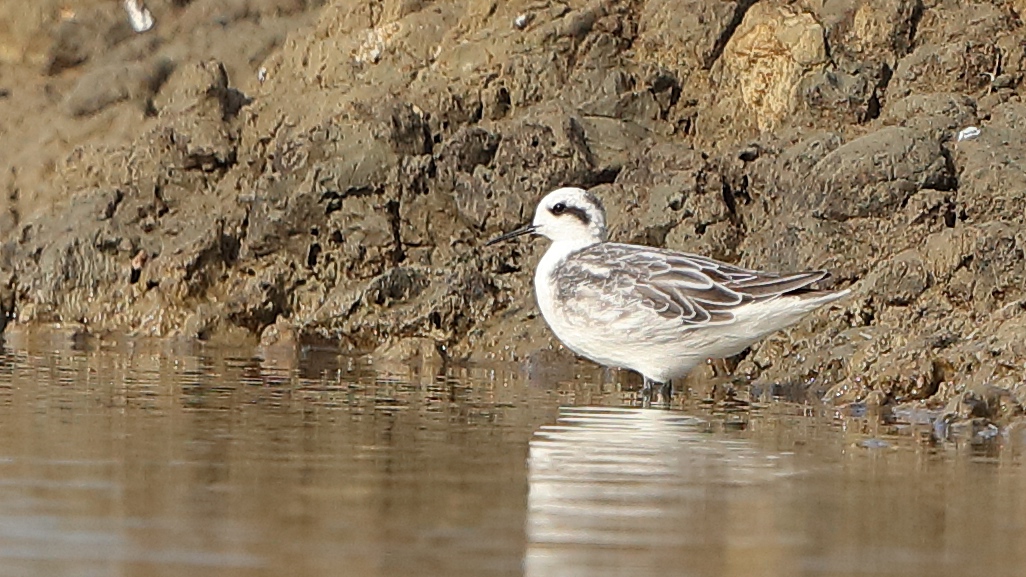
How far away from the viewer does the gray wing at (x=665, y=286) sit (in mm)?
10664

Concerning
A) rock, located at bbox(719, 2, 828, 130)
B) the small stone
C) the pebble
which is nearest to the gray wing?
the small stone

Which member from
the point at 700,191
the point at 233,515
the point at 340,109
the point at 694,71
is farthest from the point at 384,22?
the point at 233,515

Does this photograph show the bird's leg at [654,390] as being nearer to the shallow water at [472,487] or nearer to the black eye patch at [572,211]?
the shallow water at [472,487]

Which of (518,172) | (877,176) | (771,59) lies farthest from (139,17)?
(877,176)

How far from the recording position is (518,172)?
44.7 feet

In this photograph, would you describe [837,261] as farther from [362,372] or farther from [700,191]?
[362,372]

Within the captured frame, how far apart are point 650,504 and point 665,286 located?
467 centimetres

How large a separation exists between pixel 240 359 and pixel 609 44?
3.84 meters

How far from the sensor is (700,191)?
513 inches

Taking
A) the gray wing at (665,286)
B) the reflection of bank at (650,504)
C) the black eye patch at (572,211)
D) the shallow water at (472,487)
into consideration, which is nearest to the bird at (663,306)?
the gray wing at (665,286)

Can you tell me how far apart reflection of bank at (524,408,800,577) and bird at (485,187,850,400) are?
2.01 meters

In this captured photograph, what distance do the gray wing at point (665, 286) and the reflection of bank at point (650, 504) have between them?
6.60 ft

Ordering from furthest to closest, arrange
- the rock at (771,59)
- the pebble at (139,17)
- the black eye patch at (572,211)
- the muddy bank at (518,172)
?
the pebble at (139,17)
the rock at (771,59)
the muddy bank at (518,172)
the black eye patch at (572,211)

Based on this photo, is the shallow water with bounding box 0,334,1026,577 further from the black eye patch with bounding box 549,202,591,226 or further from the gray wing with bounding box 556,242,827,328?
the black eye patch with bounding box 549,202,591,226
